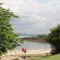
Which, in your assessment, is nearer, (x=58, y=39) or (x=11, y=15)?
(x=11, y=15)

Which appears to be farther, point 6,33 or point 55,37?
point 55,37

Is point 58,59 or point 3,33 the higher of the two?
point 3,33

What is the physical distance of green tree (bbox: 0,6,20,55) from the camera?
20.6 metres

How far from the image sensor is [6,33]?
20.7 m

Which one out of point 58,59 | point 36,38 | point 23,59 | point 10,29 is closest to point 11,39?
point 10,29

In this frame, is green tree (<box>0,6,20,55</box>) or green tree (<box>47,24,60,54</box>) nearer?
green tree (<box>0,6,20,55</box>)

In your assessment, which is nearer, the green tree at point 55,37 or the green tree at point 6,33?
the green tree at point 6,33

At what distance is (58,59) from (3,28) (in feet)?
26.3

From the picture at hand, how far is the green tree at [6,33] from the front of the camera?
20603mm

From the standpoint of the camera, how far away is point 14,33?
22891 mm

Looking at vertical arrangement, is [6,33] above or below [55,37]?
above

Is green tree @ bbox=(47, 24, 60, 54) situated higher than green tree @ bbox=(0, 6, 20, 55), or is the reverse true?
green tree @ bbox=(0, 6, 20, 55)

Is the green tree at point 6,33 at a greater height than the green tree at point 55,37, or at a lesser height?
greater

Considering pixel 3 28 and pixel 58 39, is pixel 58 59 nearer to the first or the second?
pixel 3 28
